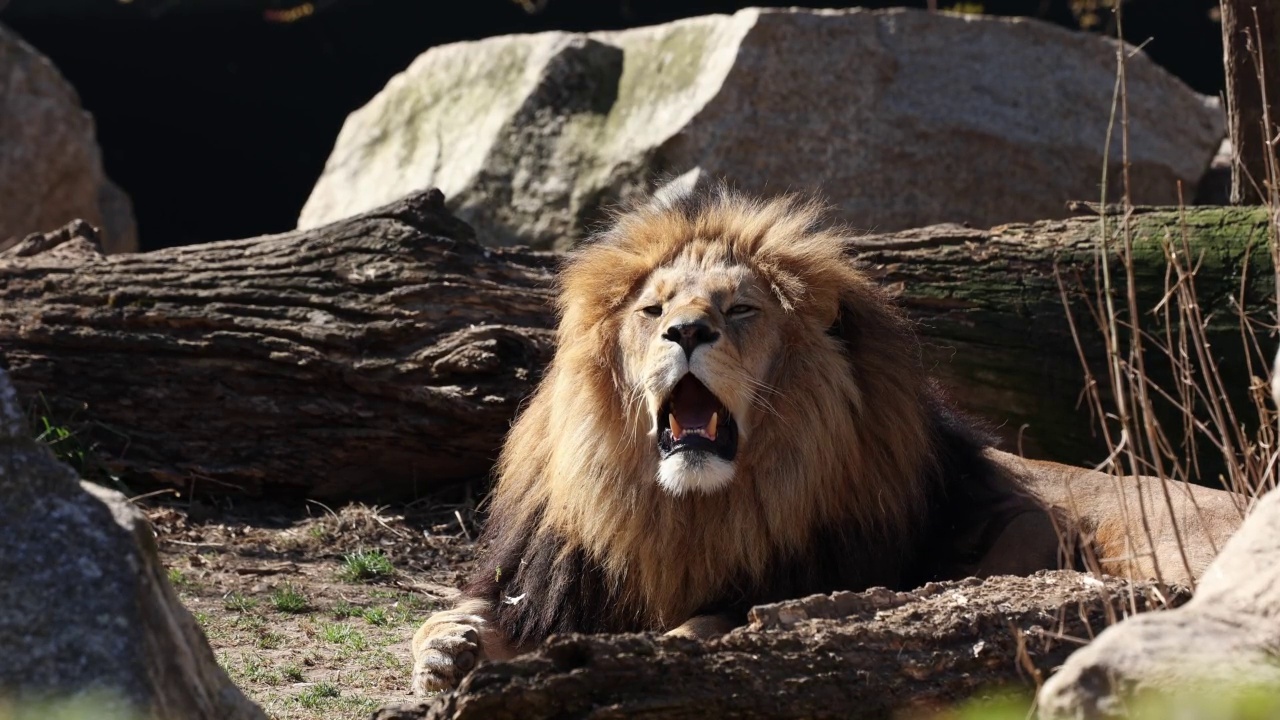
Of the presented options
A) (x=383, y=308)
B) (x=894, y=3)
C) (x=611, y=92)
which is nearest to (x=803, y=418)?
(x=383, y=308)

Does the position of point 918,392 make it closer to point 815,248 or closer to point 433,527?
point 815,248

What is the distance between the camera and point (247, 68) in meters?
12.1

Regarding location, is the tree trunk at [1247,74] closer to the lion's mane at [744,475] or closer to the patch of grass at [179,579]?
the lion's mane at [744,475]

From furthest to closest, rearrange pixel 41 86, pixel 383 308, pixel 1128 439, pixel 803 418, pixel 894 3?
pixel 894 3 < pixel 41 86 < pixel 383 308 < pixel 803 418 < pixel 1128 439

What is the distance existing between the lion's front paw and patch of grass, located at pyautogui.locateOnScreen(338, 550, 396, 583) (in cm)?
152

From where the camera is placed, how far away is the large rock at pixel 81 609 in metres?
2.38

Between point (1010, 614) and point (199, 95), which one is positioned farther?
point (199, 95)

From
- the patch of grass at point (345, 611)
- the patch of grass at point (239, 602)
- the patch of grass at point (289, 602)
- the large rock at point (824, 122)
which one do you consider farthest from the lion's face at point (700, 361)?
the large rock at point (824, 122)

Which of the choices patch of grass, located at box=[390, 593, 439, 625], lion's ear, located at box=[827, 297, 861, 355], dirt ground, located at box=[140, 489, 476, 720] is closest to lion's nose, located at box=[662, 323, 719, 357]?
lion's ear, located at box=[827, 297, 861, 355]

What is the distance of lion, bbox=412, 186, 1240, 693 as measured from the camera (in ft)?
13.2

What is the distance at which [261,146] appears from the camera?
1237 centimetres

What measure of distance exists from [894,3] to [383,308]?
7107mm

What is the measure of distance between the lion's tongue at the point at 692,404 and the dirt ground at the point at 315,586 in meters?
1.05

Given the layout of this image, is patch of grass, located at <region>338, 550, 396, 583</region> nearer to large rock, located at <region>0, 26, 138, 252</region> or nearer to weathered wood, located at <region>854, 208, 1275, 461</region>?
weathered wood, located at <region>854, 208, 1275, 461</region>
